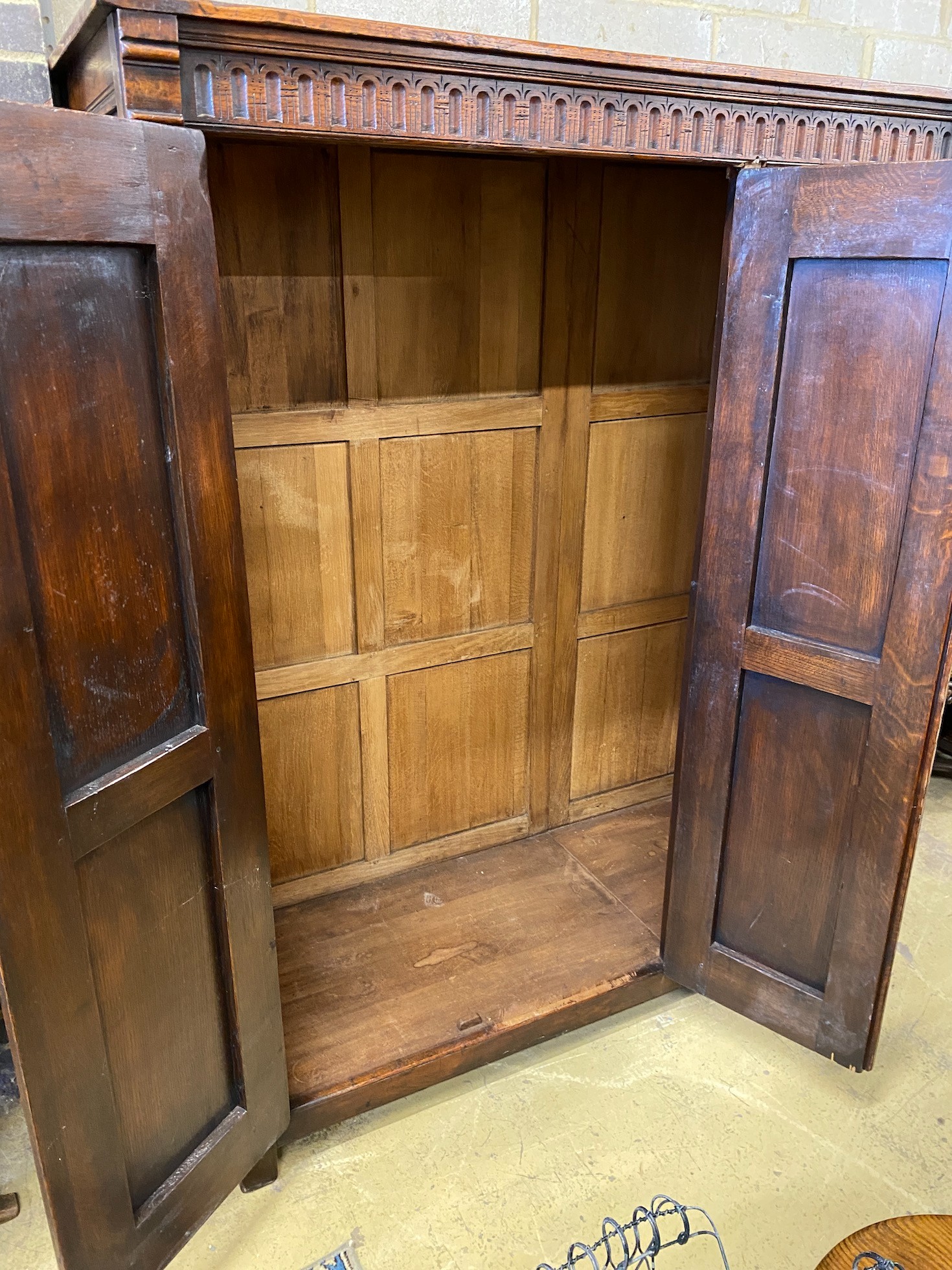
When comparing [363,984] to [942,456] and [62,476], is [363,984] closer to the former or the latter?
[62,476]

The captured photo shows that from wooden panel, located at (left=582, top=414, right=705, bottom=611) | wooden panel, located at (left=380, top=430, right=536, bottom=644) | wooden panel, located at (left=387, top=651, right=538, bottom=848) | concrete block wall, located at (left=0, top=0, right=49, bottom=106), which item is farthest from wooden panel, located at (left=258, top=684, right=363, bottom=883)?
concrete block wall, located at (left=0, top=0, right=49, bottom=106)

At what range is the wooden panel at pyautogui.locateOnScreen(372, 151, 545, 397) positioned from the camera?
6.93ft

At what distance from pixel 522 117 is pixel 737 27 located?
1.16 m

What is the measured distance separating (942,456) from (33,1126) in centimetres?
175

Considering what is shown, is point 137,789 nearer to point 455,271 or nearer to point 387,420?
point 387,420

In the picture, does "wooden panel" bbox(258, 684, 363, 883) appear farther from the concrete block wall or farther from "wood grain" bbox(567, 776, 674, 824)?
the concrete block wall

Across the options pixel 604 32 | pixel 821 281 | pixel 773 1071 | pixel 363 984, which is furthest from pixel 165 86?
pixel 773 1071

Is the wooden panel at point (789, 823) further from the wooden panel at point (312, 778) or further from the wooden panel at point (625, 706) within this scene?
the wooden panel at point (312, 778)

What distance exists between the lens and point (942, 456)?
1603 mm

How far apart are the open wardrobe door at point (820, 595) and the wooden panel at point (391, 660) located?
666 millimetres

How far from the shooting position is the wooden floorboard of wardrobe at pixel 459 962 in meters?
2.03

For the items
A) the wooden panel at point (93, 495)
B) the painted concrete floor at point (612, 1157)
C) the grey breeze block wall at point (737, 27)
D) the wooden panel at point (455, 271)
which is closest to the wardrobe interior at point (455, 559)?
the wooden panel at point (455, 271)

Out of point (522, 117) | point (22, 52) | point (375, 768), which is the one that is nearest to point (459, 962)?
point (375, 768)

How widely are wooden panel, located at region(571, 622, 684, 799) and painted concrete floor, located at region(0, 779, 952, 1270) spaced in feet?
2.56
